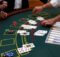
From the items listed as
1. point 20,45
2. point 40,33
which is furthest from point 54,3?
point 20,45

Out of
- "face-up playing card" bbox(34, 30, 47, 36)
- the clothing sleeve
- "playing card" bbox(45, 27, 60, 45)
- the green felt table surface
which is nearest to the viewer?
the green felt table surface

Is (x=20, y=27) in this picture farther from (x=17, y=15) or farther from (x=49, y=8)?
(x=49, y=8)

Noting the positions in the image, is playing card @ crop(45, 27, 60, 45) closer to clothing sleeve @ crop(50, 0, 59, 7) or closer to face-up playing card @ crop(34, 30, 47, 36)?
face-up playing card @ crop(34, 30, 47, 36)

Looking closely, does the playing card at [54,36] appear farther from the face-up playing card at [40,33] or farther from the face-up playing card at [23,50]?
the face-up playing card at [23,50]

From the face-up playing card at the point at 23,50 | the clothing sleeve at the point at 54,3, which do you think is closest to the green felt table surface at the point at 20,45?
the face-up playing card at the point at 23,50

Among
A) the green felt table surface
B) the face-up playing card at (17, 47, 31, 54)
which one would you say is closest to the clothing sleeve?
the green felt table surface

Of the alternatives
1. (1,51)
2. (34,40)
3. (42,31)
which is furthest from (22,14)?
(1,51)

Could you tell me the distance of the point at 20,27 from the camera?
7.02 feet

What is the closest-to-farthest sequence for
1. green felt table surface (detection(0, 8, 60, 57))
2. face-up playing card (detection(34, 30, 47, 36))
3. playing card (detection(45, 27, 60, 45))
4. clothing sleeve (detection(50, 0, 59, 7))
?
green felt table surface (detection(0, 8, 60, 57)) < playing card (detection(45, 27, 60, 45)) < face-up playing card (detection(34, 30, 47, 36)) < clothing sleeve (detection(50, 0, 59, 7))

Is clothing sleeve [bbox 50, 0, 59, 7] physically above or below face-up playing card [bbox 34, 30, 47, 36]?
above

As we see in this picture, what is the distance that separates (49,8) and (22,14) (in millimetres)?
543

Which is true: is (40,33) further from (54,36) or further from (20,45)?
(20,45)

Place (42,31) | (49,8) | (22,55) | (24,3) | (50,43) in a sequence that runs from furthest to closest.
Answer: (24,3), (49,8), (42,31), (50,43), (22,55)

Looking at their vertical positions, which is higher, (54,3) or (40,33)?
(54,3)
